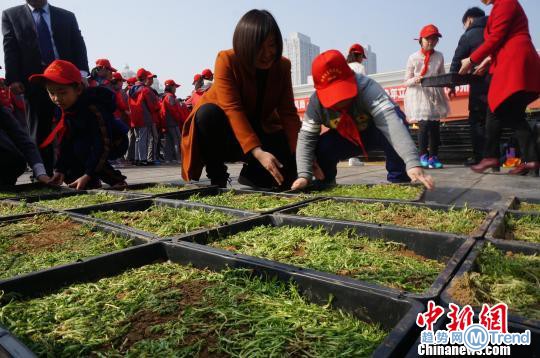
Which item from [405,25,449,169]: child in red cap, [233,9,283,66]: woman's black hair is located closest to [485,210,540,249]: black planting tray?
[233,9,283,66]: woman's black hair

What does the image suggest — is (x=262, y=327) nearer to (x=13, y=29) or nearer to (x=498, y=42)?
(x=498, y=42)

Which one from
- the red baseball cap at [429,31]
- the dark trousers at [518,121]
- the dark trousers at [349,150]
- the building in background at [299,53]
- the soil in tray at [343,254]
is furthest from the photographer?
the building in background at [299,53]

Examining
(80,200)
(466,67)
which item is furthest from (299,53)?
(80,200)

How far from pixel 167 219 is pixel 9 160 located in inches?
93.4

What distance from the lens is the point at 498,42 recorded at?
11.8ft

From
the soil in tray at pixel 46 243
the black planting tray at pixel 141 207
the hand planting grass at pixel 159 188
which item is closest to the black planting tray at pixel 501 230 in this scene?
the black planting tray at pixel 141 207

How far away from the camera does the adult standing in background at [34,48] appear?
384cm

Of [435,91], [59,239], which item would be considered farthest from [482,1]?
[59,239]

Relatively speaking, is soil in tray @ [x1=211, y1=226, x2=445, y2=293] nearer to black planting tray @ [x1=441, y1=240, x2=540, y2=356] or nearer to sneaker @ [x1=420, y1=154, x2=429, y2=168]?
black planting tray @ [x1=441, y1=240, x2=540, y2=356]

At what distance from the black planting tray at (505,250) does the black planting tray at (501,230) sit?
0.01m

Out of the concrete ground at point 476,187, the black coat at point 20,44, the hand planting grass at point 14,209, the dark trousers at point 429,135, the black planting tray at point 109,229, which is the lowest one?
the concrete ground at point 476,187

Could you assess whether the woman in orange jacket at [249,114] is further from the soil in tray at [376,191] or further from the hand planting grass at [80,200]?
the hand planting grass at [80,200]

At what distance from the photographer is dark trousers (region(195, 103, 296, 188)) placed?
2.97m

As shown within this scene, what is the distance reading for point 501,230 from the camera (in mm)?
1554
